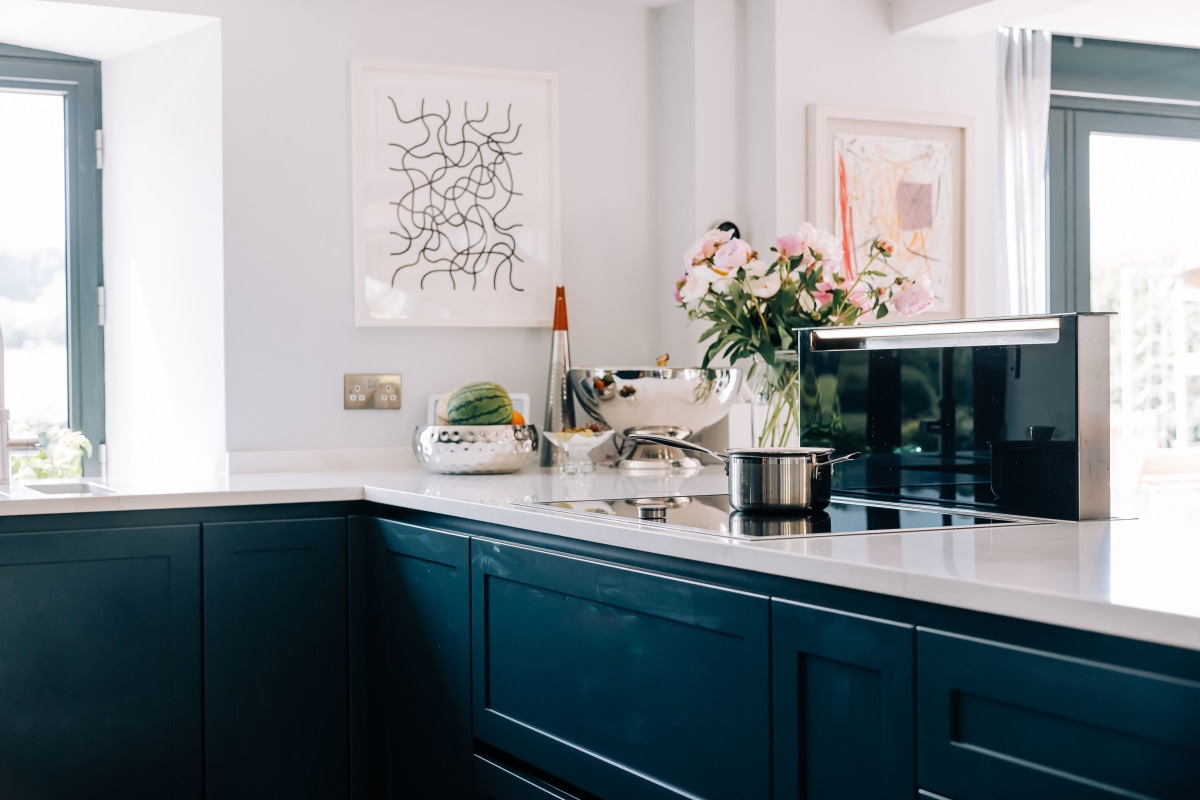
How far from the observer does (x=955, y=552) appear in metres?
1.42

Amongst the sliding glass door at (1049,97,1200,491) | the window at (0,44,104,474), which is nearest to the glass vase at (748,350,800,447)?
the window at (0,44,104,474)

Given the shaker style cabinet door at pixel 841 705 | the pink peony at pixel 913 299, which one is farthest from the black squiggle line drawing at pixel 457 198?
the shaker style cabinet door at pixel 841 705

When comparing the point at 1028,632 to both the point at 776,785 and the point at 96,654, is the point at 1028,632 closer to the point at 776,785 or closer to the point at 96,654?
the point at 776,785

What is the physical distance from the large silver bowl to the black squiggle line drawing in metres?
0.53

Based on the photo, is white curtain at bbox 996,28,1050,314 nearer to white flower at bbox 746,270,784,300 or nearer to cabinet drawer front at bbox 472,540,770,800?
white flower at bbox 746,270,784,300

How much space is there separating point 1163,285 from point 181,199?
342 cm

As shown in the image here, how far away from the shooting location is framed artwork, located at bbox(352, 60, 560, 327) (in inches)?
126

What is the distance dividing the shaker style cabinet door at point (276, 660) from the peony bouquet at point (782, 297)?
A: 927 millimetres

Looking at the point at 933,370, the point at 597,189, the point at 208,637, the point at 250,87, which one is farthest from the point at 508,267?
the point at 933,370

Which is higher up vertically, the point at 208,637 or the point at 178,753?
the point at 208,637

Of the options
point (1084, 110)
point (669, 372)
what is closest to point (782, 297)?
point (669, 372)

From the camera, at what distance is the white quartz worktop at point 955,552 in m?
1.12

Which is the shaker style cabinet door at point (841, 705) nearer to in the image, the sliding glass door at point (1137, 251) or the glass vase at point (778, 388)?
the glass vase at point (778, 388)

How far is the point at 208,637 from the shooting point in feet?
8.07
